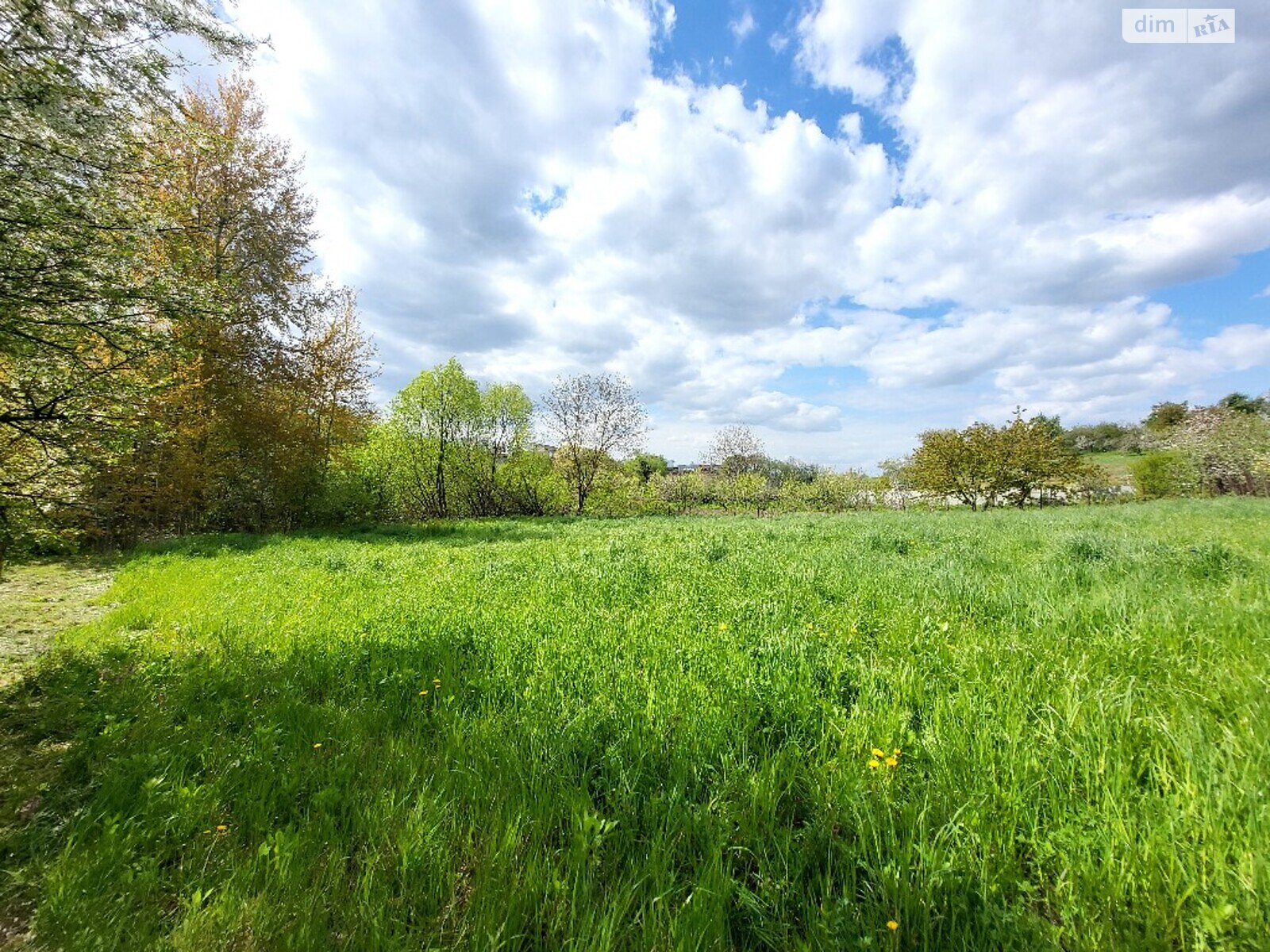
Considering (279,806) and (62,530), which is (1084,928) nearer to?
(279,806)

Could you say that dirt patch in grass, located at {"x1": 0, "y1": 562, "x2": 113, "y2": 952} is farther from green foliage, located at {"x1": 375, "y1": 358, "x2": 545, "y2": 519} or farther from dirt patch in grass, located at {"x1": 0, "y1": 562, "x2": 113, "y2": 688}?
green foliage, located at {"x1": 375, "y1": 358, "x2": 545, "y2": 519}

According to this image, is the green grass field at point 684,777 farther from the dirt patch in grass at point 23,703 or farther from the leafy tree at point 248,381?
the leafy tree at point 248,381

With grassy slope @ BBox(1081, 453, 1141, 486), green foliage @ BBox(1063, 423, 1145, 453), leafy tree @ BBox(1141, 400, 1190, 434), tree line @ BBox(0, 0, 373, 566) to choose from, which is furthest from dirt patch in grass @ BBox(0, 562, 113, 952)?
green foliage @ BBox(1063, 423, 1145, 453)

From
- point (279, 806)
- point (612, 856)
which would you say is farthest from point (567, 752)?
point (279, 806)

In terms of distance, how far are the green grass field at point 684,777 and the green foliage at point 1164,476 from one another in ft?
132

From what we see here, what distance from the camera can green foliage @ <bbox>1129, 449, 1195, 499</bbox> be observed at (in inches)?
1213

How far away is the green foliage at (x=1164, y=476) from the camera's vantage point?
101 feet

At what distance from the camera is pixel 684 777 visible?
2.38m

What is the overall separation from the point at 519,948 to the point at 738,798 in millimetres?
1132

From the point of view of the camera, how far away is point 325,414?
20.2 m

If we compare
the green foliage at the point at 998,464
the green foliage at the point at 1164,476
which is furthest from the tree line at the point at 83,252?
the green foliage at the point at 1164,476

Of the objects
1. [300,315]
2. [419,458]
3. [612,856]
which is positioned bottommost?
[612,856]

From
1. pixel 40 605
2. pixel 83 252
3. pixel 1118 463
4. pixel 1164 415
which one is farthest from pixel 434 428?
pixel 1164 415

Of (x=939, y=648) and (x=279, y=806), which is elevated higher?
(x=939, y=648)
